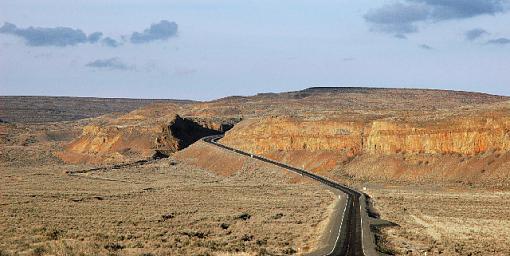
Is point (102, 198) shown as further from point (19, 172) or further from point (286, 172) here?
point (19, 172)

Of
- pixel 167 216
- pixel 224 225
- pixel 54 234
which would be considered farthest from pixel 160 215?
pixel 54 234

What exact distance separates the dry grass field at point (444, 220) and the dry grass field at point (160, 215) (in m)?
5.21

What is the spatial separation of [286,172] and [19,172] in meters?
43.0

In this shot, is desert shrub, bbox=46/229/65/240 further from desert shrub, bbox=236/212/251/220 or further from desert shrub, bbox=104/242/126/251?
desert shrub, bbox=236/212/251/220

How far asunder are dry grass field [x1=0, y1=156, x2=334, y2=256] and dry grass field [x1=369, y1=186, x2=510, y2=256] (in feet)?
17.1

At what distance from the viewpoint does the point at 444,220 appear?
1665 inches

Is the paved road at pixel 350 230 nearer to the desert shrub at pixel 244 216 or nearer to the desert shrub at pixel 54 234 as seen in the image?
the desert shrub at pixel 244 216

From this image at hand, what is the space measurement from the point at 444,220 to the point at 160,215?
20.6 m

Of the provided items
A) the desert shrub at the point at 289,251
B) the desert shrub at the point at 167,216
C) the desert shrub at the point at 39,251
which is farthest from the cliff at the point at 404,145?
the desert shrub at the point at 39,251

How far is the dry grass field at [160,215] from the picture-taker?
31016mm

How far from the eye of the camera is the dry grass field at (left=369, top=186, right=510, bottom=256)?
32312mm

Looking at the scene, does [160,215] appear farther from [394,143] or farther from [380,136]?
[380,136]

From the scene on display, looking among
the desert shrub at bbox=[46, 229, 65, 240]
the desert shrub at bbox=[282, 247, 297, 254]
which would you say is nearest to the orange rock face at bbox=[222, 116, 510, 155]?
the desert shrub at bbox=[282, 247, 297, 254]

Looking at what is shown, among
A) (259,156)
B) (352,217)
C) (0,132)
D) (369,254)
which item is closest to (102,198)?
(352,217)
